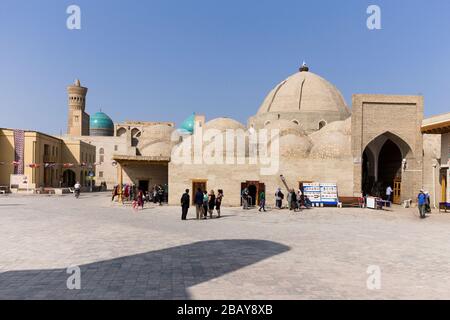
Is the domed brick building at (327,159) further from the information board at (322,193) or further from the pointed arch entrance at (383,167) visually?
the information board at (322,193)

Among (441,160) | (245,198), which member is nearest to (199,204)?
(245,198)

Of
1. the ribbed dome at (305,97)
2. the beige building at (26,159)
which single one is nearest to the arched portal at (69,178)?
the beige building at (26,159)

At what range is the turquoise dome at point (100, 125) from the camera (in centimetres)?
7050

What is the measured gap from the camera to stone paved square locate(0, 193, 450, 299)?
20.1 ft

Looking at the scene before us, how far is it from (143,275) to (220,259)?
1967 millimetres

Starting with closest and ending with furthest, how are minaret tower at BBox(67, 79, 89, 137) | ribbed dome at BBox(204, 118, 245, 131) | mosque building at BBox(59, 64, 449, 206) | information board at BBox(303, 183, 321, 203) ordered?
information board at BBox(303, 183, 321, 203), mosque building at BBox(59, 64, 449, 206), ribbed dome at BBox(204, 118, 245, 131), minaret tower at BBox(67, 79, 89, 137)

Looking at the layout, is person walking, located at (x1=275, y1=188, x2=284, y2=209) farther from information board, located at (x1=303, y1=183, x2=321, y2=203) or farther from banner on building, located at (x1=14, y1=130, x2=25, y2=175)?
banner on building, located at (x1=14, y1=130, x2=25, y2=175)

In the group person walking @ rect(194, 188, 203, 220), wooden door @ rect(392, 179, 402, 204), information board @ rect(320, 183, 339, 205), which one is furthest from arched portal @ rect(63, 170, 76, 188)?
wooden door @ rect(392, 179, 402, 204)

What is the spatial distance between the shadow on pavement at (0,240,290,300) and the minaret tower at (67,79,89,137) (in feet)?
205

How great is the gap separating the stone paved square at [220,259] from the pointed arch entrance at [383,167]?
11379mm

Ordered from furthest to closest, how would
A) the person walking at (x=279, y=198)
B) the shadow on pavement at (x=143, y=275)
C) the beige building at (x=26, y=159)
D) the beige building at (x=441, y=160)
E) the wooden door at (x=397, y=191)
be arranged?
the beige building at (x=26, y=159), the wooden door at (x=397, y=191), the beige building at (x=441, y=160), the person walking at (x=279, y=198), the shadow on pavement at (x=143, y=275)

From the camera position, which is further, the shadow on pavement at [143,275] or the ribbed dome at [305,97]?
the ribbed dome at [305,97]

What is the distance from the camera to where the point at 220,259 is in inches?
→ 330

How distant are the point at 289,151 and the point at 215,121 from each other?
933 centimetres
